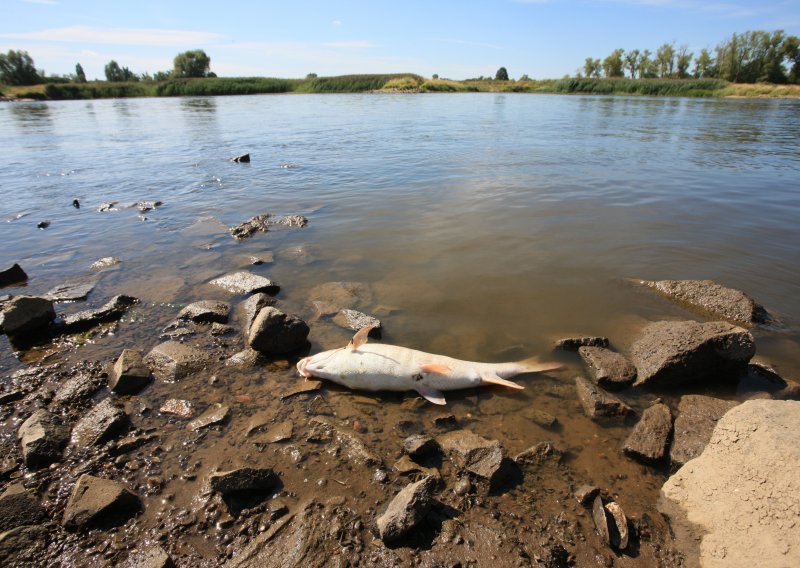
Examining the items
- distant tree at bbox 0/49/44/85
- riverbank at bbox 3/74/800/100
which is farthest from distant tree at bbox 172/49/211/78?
distant tree at bbox 0/49/44/85

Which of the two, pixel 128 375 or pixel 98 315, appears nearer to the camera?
pixel 128 375

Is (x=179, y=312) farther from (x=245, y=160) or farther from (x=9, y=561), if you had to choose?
(x=245, y=160)

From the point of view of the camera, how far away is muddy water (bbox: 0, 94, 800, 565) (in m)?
4.29

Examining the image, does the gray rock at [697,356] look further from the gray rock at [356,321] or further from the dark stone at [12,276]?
the dark stone at [12,276]

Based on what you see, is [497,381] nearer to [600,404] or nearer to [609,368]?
[600,404]

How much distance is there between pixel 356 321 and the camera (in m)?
6.29

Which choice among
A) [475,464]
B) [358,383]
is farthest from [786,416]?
[358,383]

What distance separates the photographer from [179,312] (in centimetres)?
665

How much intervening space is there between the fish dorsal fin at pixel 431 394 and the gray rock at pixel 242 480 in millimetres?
1862

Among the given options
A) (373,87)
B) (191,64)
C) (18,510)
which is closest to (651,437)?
(18,510)

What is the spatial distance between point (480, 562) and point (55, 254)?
10612mm

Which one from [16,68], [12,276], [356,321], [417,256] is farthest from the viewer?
[16,68]

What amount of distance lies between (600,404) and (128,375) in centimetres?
539

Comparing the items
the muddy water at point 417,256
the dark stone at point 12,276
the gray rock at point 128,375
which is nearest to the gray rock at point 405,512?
the muddy water at point 417,256
